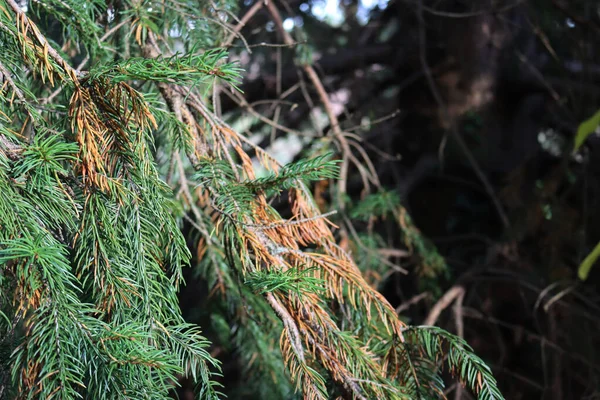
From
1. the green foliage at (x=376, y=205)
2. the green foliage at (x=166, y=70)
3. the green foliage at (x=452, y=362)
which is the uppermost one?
the green foliage at (x=166, y=70)

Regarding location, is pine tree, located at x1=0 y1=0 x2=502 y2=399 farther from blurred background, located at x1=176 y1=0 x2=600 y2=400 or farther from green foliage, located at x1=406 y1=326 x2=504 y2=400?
blurred background, located at x1=176 y1=0 x2=600 y2=400

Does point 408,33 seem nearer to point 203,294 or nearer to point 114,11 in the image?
point 203,294

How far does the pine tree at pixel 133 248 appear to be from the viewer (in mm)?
643

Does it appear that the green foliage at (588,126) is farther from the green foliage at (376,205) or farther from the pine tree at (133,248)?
the green foliage at (376,205)

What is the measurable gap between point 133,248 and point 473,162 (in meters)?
1.39

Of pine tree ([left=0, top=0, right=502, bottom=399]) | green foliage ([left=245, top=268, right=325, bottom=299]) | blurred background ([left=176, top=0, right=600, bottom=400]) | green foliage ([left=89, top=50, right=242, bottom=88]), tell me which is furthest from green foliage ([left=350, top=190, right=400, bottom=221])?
green foliage ([left=89, top=50, right=242, bottom=88])

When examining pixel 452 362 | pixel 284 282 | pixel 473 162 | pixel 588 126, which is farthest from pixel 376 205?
pixel 588 126

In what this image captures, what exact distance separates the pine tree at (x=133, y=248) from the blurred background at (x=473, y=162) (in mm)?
650

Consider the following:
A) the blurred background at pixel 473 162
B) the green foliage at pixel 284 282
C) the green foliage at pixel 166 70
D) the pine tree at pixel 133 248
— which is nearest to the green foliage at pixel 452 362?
the pine tree at pixel 133 248

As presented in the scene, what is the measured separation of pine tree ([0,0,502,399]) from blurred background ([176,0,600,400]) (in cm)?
65

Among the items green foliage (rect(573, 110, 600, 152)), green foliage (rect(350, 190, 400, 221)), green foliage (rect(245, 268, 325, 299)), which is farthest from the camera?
green foliage (rect(350, 190, 400, 221))

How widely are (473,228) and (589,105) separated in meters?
0.61

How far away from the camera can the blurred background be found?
5.61 ft

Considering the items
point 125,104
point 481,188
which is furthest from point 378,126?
point 125,104
